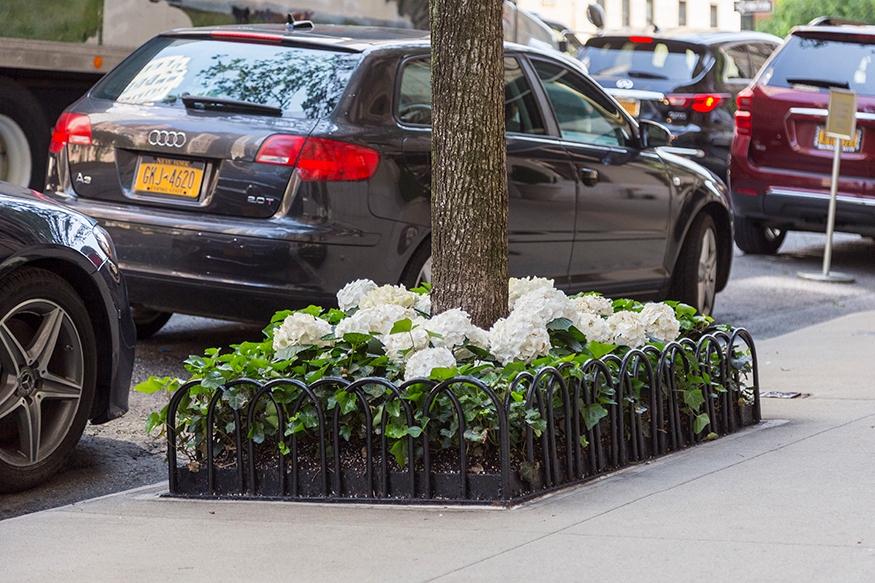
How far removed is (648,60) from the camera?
15.4 m

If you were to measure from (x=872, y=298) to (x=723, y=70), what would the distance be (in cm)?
528

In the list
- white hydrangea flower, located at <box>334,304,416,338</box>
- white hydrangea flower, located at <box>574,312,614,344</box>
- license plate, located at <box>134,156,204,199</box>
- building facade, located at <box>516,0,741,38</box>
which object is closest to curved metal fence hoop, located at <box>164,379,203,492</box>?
white hydrangea flower, located at <box>334,304,416,338</box>

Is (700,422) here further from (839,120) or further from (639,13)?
(639,13)

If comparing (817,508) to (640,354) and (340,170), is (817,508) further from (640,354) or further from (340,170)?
(340,170)

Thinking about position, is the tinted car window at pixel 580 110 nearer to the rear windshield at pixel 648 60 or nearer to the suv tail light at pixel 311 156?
the suv tail light at pixel 311 156

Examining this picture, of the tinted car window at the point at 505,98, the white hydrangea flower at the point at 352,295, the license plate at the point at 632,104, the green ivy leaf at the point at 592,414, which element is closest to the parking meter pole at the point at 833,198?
the license plate at the point at 632,104

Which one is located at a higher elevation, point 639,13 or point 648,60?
point 639,13

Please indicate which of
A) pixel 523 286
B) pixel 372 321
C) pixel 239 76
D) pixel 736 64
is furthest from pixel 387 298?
pixel 736 64

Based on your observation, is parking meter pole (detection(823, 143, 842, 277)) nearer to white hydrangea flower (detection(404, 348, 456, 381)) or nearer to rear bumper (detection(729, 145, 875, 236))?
rear bumper (detection(729, 145, 875, 236))

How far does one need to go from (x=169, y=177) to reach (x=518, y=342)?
249cm

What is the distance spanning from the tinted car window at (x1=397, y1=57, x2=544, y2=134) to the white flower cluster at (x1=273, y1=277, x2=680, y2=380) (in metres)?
1.69

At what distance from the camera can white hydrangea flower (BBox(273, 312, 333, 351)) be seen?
15.9ft

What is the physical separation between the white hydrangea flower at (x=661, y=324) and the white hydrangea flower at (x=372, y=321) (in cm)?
101

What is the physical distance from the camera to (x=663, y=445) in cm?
512
